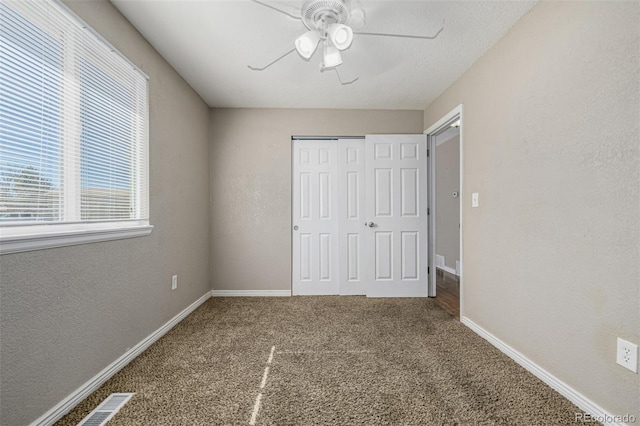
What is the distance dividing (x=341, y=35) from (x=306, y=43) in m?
0.22

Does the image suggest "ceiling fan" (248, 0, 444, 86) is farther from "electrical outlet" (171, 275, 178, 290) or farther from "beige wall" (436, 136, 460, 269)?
"beige wall" (436, 136, 460, 269)

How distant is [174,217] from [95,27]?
150cm

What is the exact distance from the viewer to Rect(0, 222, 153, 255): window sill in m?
1.20

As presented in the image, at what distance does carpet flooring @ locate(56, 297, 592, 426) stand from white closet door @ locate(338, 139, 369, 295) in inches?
36.8

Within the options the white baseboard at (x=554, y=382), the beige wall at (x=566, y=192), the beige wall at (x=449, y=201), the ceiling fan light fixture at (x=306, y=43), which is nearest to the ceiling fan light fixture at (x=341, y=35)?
the ceiling fan light fixture at (x=306, y=43)

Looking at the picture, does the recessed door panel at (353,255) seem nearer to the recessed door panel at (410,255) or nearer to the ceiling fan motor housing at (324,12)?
the recessed door panel at (410,255)

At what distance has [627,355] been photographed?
1.29m

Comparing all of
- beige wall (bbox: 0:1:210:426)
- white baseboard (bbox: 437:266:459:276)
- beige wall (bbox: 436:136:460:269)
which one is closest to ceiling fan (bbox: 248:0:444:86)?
beige wall (bbox: 0:1:210:426)

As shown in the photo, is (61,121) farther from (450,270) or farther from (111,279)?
(450,270)

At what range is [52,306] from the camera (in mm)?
1393

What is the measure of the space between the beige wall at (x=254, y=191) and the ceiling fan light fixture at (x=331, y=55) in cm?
172

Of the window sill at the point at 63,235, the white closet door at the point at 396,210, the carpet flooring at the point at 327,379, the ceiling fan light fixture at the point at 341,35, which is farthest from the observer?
the white closet door at the point at 396,210

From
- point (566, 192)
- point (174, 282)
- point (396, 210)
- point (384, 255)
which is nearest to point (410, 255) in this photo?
point (384, 255)

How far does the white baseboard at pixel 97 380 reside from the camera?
4.50 feet
